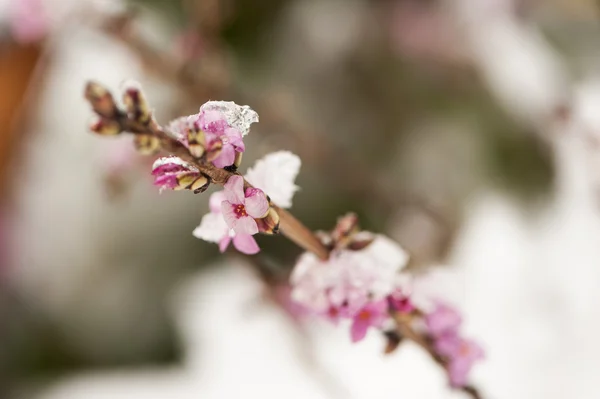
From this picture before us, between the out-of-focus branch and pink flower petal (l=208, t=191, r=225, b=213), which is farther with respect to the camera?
the out-of-focus branch

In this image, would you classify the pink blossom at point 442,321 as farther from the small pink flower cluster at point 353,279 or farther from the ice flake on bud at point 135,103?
the ice flake on bud at point 135,103

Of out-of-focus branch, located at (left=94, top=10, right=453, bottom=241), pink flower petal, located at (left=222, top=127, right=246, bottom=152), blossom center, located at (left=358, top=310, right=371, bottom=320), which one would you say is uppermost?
out-of-focus branch, located at (left=94, top=10, right=453, bottom=241)

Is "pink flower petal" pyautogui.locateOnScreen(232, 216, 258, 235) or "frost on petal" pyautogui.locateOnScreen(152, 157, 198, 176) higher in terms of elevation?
"frost on petal" pyautogui.locateOnScreen(152, 157, 198, 176)

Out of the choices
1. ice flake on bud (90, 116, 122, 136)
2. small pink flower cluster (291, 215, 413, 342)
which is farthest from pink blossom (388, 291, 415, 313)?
ice flake on bud (90, 116, 122, 136)

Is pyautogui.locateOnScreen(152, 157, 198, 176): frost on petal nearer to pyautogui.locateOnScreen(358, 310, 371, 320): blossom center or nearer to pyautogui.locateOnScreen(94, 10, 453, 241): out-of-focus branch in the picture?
pyautogui.locateOnScreen(358, 310, 371, 320): blossom center

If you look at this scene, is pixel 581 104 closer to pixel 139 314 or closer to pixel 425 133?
pixel 425 133

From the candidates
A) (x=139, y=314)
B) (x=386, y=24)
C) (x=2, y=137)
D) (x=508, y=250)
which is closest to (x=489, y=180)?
(x=508, y=250)

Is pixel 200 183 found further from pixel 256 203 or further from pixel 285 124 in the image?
pixel 285 124
